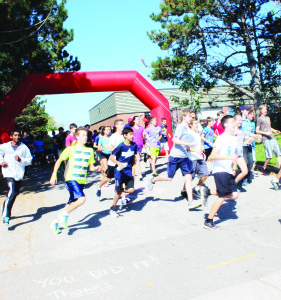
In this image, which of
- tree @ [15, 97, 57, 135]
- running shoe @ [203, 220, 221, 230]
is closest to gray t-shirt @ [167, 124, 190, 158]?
running shoe @ [203, 220, 221, 230]

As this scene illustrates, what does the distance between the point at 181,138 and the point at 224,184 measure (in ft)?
5.41

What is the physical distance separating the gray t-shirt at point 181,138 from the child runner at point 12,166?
3.02 meters

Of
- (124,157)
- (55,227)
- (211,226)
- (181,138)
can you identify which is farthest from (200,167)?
(55,227)

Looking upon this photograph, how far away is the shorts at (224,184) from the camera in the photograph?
487 cm

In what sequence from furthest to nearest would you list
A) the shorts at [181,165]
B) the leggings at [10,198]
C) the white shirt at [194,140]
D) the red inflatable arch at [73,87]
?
the red inflatable arch at [73,87]
the white shirt at [194,140]
the shorts at [181,165]
the leggings at [10,198]

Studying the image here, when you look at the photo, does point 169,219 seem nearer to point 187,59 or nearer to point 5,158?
point 5,158

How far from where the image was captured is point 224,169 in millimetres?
4945

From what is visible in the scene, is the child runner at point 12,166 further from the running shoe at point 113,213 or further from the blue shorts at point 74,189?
the running shoe at point 113,213

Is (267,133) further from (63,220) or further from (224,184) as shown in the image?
(63,220)

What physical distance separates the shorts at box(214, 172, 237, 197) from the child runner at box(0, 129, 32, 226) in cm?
381

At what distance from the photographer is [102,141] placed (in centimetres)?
854

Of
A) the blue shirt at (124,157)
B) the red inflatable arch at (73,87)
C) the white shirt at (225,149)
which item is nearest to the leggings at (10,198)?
the blue shirt at (124,157)

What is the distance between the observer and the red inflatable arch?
1231 centimetres

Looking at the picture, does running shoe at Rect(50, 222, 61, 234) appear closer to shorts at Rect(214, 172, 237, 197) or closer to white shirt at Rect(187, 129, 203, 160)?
shorts at Rect(214, 172, 237, 197)
